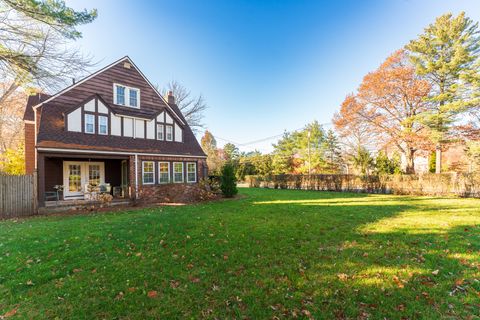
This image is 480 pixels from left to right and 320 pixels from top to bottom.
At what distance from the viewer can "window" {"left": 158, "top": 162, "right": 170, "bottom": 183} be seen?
44.3 ft

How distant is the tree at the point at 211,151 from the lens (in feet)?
110

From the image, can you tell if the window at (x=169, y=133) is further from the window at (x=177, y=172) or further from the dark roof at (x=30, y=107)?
the dark roof at (x=30, y=107)

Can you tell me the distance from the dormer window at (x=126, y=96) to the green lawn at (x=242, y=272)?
31.4 feet

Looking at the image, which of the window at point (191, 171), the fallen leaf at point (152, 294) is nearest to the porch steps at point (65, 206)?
the window at point (191, 171)

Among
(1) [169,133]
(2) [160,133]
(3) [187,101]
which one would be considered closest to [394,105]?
(1) [169,133]

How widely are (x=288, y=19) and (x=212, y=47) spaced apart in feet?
19.1

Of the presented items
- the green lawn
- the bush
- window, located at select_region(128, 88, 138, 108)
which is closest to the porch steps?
the green lawn

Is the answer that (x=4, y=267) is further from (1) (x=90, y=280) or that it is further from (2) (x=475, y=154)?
(2) (x=475, y=154)

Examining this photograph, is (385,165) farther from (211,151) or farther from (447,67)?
(211,151)

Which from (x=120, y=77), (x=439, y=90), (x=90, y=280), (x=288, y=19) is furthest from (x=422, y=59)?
(x=90, y=280)

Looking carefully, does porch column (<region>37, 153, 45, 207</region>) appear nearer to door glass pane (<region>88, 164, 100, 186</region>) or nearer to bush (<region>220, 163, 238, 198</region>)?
door glass pane (<region>88, 164, 100, 186</region>)

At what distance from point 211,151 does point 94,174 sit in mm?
23082

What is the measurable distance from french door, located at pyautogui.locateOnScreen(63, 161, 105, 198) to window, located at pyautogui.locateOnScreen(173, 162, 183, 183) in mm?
4786

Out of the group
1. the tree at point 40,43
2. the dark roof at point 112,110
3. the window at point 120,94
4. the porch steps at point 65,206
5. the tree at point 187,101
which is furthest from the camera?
the tree at point 187,101
